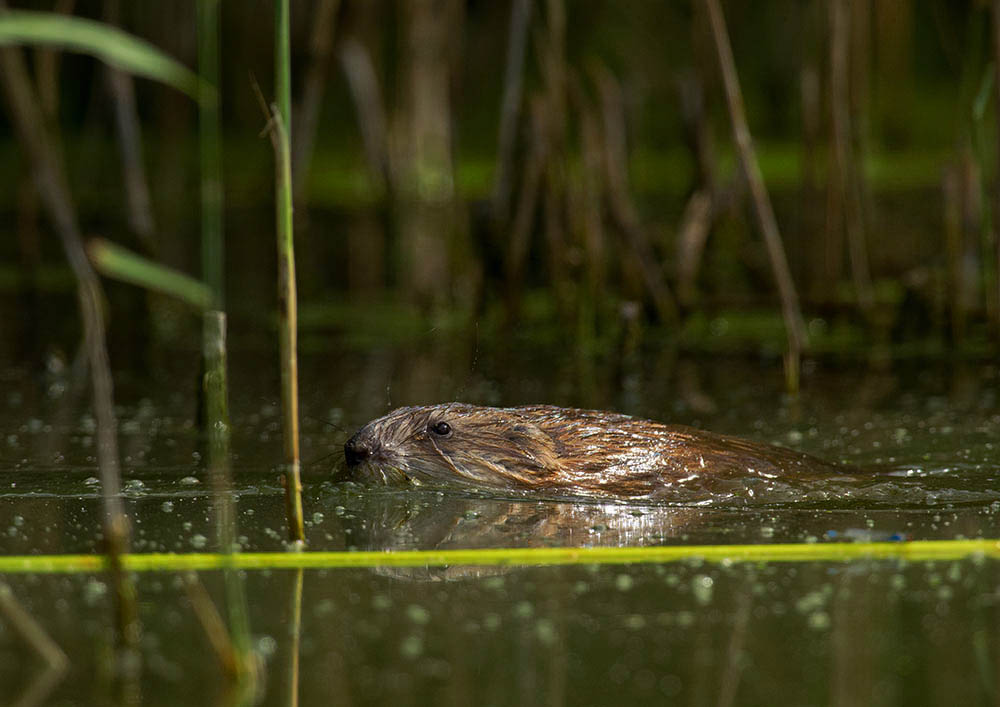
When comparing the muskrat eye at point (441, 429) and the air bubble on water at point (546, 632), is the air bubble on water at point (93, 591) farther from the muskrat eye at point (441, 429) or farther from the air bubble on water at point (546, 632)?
the muskrat eye at point (441, 429)

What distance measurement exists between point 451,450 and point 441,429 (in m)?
0.06

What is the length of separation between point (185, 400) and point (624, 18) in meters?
8.55

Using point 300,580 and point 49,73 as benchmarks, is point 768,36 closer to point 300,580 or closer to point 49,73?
point 49,73

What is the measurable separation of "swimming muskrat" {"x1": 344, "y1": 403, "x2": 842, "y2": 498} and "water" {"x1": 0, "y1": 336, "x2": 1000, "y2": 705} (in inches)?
4.4

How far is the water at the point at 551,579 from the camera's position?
219cm

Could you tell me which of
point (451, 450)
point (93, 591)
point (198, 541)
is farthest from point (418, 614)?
point (451, 450)

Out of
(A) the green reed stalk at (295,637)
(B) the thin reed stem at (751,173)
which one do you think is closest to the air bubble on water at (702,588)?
(A) the green reed stalk at (295,637)

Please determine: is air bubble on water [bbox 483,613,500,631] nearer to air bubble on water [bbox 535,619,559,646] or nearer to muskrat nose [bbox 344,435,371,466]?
air bubble on water [bbox 535,619,559,646]

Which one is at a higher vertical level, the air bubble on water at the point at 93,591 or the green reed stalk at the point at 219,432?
the green reed stalk at the point at 219,432

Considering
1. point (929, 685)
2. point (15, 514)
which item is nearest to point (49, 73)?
point (15, 514)

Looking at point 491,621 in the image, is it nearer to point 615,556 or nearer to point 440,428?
point 615,556

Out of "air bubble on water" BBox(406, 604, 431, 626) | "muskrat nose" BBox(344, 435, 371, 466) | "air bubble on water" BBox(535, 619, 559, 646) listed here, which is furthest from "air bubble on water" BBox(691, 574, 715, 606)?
"muskrat nose" BBox(344, 435, 371, 466)

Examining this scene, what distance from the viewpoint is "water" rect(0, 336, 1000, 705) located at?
2.19 m

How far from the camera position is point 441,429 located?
3.76m
